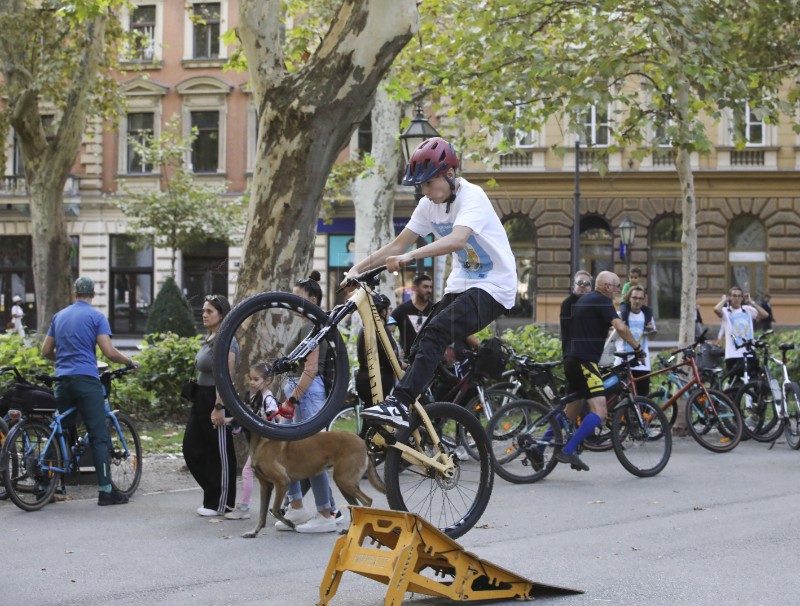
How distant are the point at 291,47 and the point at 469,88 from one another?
4252 mm

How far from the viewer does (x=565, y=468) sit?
12.4 meters

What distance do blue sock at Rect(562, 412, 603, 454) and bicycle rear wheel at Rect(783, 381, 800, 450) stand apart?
12.4 feet

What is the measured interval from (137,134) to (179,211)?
675 cm

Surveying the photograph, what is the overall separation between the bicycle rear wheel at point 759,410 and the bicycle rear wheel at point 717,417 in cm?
72

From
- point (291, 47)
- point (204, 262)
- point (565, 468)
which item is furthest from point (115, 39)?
point (204, 262)

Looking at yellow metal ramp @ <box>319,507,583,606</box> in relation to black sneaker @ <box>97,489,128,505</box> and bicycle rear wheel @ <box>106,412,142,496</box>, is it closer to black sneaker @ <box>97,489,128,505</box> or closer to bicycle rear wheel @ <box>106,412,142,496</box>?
black sneaker @ <box>97,489,128,505</box>

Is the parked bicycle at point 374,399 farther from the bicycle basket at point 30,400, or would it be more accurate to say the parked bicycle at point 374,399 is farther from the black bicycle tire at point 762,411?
the black bicycle tire at point 762,411

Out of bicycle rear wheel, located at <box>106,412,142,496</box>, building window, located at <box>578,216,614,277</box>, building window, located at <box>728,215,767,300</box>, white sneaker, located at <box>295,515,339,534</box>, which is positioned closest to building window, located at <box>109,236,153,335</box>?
building window, located at <box>578,216,614,277</box>

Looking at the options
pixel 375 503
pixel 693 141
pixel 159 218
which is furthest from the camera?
pixel 159 218

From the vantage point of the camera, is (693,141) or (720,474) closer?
(720,474)

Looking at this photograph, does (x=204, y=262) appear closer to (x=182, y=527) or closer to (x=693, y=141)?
(x=693, y=141)

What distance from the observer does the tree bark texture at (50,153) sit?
19828 mm

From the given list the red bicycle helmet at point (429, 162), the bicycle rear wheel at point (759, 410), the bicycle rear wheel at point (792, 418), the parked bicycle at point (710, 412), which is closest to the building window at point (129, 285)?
the bicycle rear wheel at point (759, 410)

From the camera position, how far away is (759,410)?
47.1 ft
